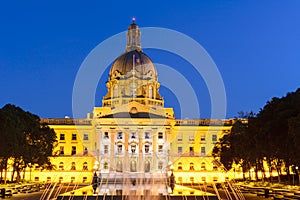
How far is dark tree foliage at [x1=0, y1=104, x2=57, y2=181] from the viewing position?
49594 millimetres

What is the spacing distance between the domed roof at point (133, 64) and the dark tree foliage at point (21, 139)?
49884 mm

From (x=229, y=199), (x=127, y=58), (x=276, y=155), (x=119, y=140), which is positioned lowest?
(x=229, y=199)

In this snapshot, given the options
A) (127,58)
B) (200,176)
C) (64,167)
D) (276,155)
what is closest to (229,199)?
(276,155)

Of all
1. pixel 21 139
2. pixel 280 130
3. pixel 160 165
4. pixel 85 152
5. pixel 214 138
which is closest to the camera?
pixel 280 130

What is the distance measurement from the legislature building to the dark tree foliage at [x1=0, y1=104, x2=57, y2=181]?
82.6 ft

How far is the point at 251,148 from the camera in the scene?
51.5 m

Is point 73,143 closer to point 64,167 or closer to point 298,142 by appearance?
point 64,167

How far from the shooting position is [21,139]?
55094 millimetres

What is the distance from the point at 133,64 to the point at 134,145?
2587 centimetres

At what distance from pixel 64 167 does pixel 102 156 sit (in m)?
9.25

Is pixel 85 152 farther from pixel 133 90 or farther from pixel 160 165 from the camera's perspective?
pixel 133 90

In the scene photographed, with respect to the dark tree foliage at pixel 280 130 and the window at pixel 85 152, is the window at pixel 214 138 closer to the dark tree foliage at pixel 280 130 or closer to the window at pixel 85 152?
the window at pixel 85 152

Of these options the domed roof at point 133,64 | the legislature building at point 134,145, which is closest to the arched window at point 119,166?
the legislature building at point 134,145

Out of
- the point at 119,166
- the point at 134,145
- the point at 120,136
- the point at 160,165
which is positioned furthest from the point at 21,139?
the point at 160,165
